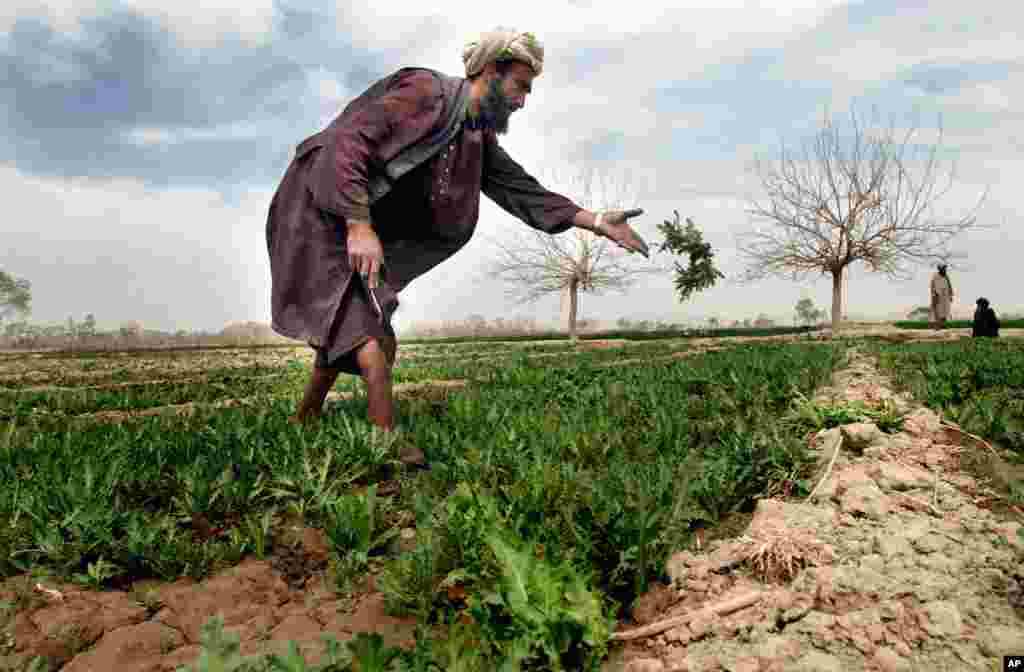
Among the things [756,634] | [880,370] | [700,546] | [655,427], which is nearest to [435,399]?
[655,427]

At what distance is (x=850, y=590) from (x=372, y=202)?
2.66 metres

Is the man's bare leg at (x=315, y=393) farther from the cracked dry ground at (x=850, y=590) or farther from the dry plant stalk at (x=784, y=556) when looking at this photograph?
the dry plant stalk at (x=784, y=556)

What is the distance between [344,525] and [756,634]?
4.27 feet

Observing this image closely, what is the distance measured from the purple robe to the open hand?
75 centimetres

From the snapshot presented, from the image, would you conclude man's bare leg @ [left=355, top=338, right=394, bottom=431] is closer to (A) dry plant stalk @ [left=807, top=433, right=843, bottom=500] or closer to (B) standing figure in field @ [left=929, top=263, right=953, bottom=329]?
(A) dry plant stalk @ [left=807, top=433, right=843, bottom=500]

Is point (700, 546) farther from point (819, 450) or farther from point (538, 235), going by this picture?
point (538, 235)

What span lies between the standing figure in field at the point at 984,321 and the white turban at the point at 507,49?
16.9 m

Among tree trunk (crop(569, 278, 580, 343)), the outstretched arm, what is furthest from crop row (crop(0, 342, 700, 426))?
tree trunk (crop(569, 278, 580, 343))

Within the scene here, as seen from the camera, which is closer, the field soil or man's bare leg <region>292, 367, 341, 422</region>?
the field soil

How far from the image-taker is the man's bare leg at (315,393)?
383 centimetres

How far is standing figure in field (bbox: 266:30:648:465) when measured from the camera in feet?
10.9

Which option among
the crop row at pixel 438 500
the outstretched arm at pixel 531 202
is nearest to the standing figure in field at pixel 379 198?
the outstretched arm at pixel 531 202

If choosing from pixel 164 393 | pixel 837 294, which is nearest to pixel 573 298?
pixel 837 294

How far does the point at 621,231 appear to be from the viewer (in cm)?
397
